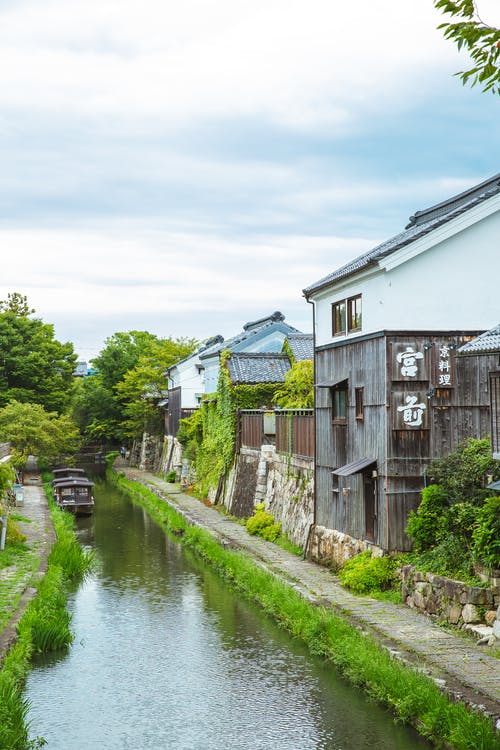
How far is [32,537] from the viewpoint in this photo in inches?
1100

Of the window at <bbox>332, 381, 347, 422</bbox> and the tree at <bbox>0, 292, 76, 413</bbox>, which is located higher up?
the tree at <bbox>0, 292, 76, 413</bbox>

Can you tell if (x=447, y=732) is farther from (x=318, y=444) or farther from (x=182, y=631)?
(x=318, y=444)

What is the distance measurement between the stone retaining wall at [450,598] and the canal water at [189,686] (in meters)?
2.42

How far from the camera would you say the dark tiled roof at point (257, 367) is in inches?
1377

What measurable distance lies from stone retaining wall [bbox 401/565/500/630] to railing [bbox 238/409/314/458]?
749 centimetres

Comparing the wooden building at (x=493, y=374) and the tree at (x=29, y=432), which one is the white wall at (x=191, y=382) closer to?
the tree at (x=29, y=432)

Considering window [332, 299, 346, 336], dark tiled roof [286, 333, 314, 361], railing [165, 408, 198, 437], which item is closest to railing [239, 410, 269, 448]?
dark tiled roof [286, 333, 314, 361]

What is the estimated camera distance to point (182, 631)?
1806 cm

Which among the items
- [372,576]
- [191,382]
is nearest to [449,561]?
[372,576]

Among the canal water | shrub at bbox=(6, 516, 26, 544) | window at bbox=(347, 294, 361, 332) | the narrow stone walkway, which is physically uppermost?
window at bbox=(347, 294, 361, 332)

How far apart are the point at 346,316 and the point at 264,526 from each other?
31.4 feet

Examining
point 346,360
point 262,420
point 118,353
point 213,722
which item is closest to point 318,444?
point 346,360

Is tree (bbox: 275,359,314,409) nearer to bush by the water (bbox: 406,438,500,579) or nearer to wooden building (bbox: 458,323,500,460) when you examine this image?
bush by the water (bbox: 406,438,500,579)

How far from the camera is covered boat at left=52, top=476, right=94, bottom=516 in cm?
3875
